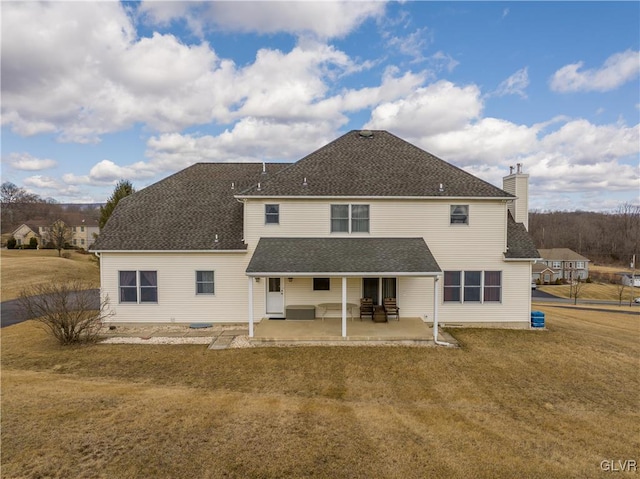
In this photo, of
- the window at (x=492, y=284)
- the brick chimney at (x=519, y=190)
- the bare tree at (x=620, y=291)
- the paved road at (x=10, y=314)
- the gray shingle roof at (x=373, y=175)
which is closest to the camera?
the gray shingle roof at (x=373, y=175)

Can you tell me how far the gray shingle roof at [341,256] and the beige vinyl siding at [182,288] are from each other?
198cm

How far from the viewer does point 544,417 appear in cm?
801

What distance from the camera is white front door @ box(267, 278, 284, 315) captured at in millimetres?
15203

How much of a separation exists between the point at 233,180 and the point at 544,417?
16296 mm

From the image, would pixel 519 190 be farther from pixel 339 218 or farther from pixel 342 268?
pixel 342 268

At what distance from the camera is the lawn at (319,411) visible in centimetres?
605

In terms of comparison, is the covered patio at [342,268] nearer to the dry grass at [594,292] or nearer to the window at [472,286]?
the window at [472,286]

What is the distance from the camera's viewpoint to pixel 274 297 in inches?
599

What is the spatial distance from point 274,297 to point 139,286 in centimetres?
600

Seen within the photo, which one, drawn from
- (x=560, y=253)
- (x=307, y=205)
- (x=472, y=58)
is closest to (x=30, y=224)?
(x=307, y=205)

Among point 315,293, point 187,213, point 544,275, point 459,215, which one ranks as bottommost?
point 544,275

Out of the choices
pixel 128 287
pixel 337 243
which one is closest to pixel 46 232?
pixel 128 287

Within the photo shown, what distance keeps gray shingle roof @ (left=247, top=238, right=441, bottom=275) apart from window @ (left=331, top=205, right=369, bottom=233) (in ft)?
1.63

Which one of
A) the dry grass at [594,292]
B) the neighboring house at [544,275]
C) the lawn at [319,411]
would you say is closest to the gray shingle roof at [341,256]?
the lawn at [319,411]
